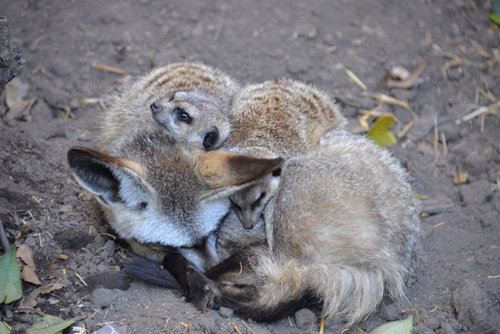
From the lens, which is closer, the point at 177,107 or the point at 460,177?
the point at 177,107

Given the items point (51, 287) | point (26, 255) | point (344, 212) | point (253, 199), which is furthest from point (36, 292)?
point (344, 212)

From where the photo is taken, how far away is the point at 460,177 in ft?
19.9

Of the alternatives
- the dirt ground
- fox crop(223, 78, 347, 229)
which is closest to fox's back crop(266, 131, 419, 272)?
fox crop(223, 78, 347, 229)

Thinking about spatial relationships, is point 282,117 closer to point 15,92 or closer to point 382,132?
point 382,132

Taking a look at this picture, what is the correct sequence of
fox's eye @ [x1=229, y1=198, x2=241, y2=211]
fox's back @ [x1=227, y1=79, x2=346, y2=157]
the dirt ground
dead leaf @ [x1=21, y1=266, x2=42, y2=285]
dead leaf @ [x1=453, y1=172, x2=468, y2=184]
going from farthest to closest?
dead leaf @ [x1=453, y1=172, x2=468, y2=184]
fox's back @ [x1=227, y1=79, x2=346, y2=157]
fox's eye @ [x1=229, y1=198, x2=241, y2=211]
the dirt ground
dead leaf @ [x1=21, y1=266, x2=42, y2=285]

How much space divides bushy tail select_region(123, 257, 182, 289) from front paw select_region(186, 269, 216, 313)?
22cm

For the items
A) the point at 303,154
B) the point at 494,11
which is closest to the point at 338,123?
the point at 303,154

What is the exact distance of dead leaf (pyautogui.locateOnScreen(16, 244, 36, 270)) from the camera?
409 centimetres

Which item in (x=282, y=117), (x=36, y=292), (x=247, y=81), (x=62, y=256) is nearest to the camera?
(x=36, y=292)

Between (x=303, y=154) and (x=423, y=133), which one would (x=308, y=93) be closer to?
(x=303, y=154)

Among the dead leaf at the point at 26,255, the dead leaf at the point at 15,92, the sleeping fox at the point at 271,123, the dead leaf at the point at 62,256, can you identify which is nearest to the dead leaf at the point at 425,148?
the sleeping fox at the point at 271,123

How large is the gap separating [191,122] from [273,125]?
36.3 inches

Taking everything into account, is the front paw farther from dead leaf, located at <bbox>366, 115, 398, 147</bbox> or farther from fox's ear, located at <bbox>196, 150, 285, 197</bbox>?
dead leaf, located at <bbox>366, 115, 398, 147</bbox>

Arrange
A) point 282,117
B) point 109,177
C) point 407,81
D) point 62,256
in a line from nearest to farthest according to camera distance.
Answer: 1. point 109,177
2. point 62,256
3. point 282,117
4. point 407,81
